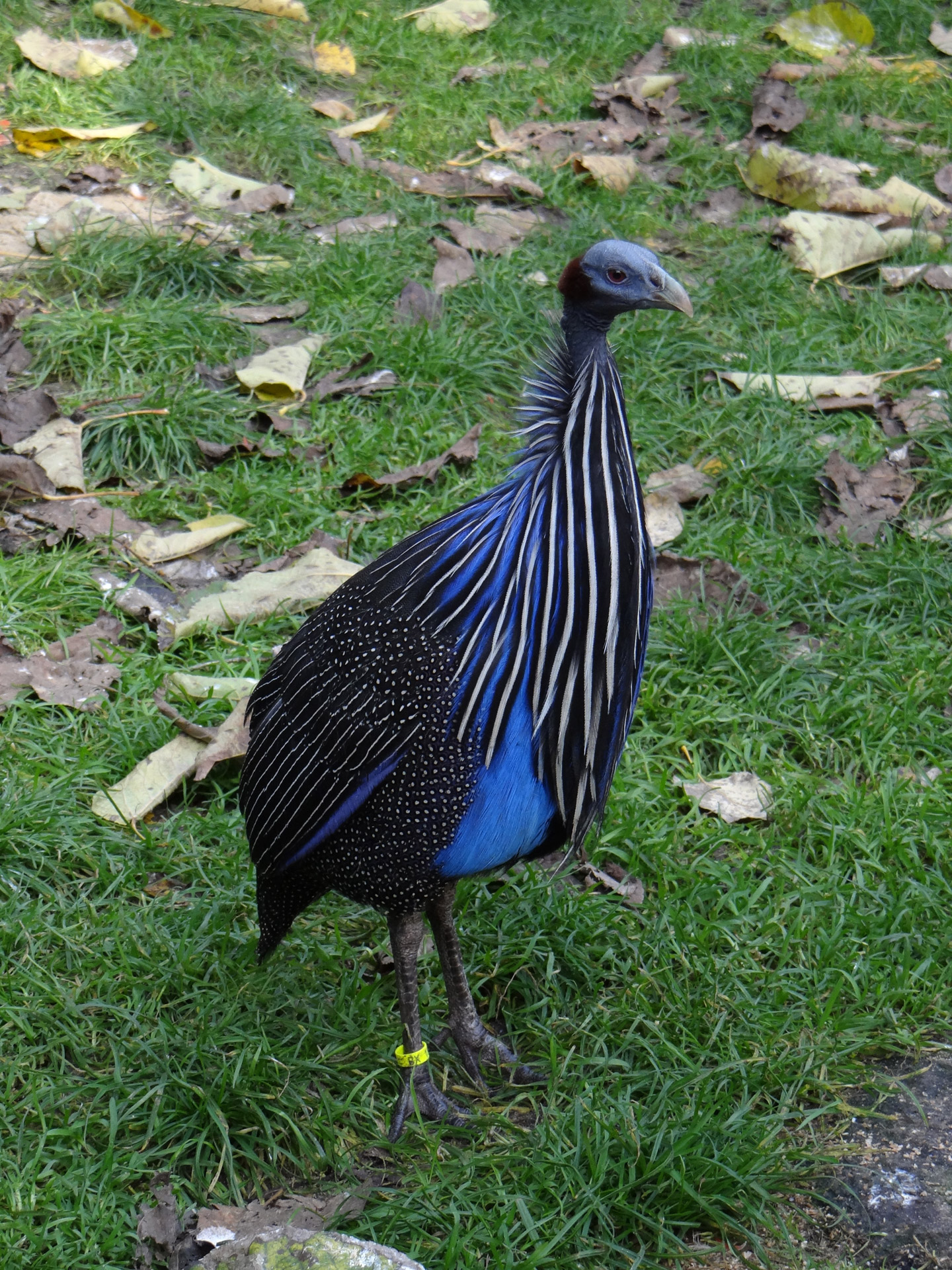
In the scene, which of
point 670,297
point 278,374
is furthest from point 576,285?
point 278,374

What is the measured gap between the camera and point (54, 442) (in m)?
4.10

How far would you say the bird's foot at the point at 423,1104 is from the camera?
2646mm

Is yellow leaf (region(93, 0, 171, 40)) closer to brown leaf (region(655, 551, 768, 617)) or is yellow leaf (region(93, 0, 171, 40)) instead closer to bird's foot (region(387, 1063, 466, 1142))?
brown leaf (region(655, 551, 768, 617))

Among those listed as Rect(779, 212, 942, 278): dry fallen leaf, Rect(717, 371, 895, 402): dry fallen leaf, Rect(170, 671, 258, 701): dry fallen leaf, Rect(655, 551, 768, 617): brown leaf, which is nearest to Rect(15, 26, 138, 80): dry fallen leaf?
Rect(779, 212, 942, 278): dry fallen leaf

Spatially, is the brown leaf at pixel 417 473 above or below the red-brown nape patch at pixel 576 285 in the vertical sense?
below

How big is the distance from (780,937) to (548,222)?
3.35m

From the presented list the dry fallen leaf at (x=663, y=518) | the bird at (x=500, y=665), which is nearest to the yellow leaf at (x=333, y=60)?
the dry fallen leaf at (x=663, y=518)

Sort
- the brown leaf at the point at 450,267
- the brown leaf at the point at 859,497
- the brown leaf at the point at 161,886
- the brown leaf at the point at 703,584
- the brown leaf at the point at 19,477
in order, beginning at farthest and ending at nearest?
the brown leaf at the point at 450,267 → the brown leaf at the point at 859,497 → the brown leaf at the point at 19,477 → the brown leaf at the point at 703,584 → the brown leaf at the point at 161,886

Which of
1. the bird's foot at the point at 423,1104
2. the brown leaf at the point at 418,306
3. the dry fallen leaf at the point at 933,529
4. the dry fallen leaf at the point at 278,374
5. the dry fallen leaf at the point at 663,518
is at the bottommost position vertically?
the bird's foot at the point at 423,1104

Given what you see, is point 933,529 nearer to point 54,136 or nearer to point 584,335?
point 584,335

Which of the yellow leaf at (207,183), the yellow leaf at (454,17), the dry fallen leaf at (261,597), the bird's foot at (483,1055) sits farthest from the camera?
the yellow leaf at (454,17)

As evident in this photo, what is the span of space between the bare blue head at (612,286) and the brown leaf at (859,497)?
1.87m

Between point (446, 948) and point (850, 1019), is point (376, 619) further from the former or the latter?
point (850, 1019)

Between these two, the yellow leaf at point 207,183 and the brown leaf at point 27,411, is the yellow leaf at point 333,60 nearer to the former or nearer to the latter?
the yellow leaf at point 207,183
